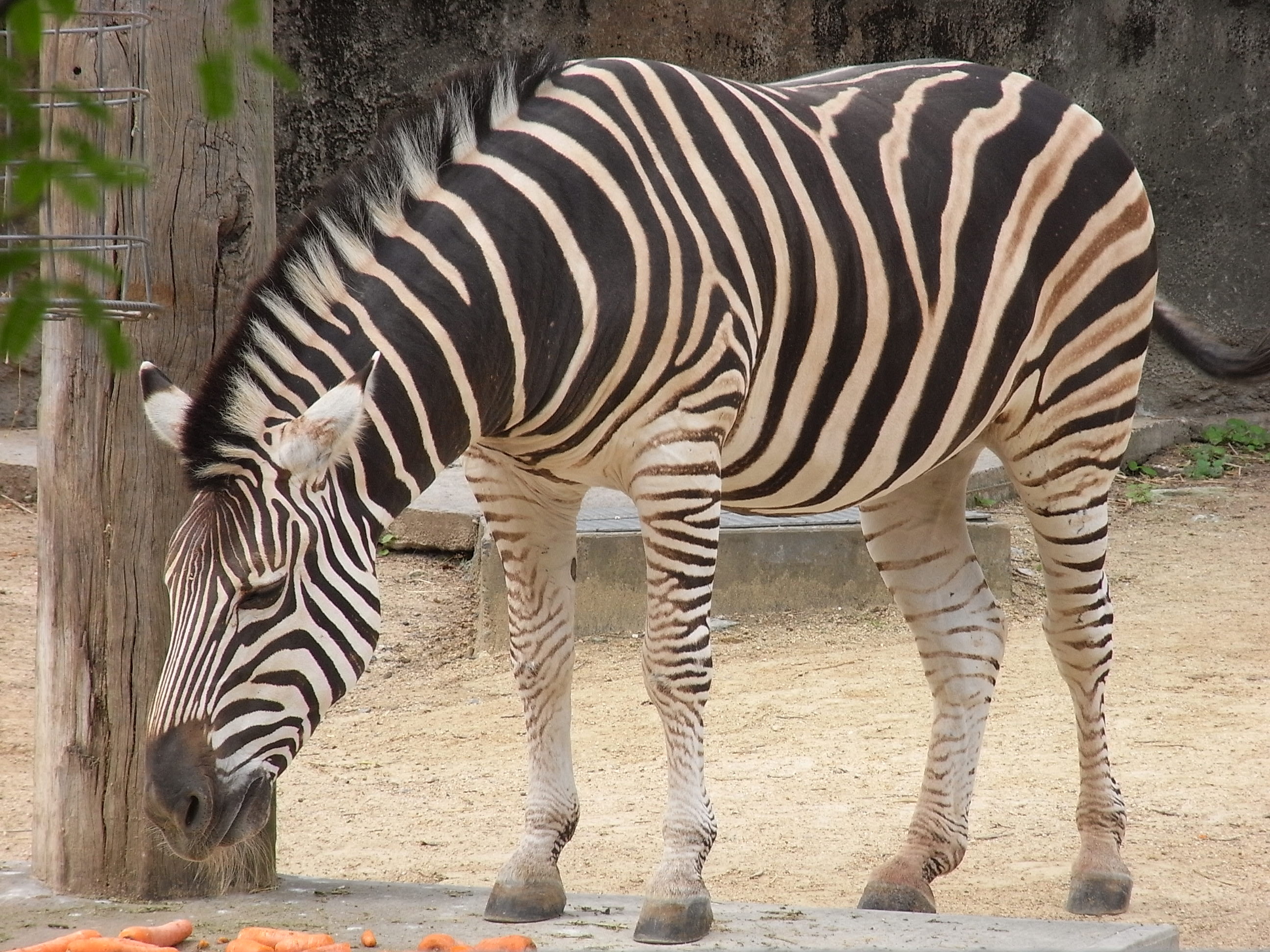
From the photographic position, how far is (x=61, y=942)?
9.29 ft

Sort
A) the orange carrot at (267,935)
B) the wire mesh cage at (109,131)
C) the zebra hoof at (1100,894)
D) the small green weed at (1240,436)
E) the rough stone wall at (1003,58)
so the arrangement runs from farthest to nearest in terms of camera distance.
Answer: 1. the small green weed at (1240,436)
2. the rough stone wall at (1003,58)
3. the zebra hoof at (1100,894)
4. the wire mesh cage at (109,131)
5. the orange carrot at (267,935)

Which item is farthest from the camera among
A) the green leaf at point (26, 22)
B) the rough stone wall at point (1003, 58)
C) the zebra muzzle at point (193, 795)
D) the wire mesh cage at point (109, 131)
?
the rough stone wall at point (1003, 58)

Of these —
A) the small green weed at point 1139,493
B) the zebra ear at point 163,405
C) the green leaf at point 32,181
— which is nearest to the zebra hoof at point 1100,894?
the zebra ear at point 163,405

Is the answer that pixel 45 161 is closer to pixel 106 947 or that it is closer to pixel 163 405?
pixel 163 405

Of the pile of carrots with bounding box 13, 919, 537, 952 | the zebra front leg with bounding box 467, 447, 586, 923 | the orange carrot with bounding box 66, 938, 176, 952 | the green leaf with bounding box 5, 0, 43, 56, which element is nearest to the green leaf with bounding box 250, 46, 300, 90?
the green leaf with bounding box 5, 0, 43, 56

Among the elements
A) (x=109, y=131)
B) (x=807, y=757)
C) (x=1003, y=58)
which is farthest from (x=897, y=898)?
(x=1003, y=58)

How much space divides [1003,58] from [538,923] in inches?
331

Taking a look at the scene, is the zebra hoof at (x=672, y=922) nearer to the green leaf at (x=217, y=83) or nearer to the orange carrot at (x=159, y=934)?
the orange carrot at (x=159, y=934)

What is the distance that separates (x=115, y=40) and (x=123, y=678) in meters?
1.50

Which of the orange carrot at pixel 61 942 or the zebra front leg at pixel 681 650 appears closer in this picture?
the orange carrot at pixel 61 942

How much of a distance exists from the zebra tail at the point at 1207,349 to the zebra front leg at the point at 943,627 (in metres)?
0.97

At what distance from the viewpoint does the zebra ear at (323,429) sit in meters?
2.63

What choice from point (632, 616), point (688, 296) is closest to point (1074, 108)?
point (688, 296)

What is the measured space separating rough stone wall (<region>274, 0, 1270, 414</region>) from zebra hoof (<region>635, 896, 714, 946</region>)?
24.6 ft
